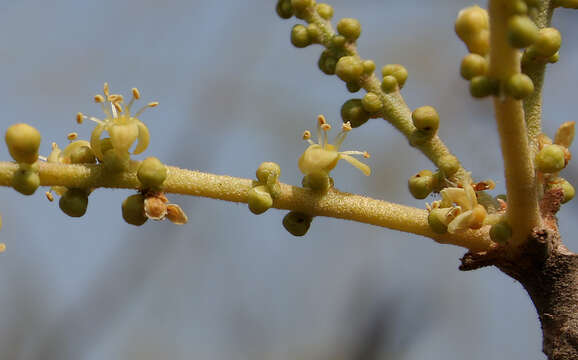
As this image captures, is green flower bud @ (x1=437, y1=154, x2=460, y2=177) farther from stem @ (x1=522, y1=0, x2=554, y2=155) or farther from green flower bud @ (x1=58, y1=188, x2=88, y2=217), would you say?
green flower bud @ (x1=58, y1=188, x2=88, y2=217)

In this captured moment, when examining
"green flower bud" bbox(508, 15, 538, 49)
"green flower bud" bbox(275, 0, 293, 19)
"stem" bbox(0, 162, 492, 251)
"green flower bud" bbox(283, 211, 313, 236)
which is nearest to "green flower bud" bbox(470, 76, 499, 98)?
"green flower bud" bbox(508, 15, 538, 49)

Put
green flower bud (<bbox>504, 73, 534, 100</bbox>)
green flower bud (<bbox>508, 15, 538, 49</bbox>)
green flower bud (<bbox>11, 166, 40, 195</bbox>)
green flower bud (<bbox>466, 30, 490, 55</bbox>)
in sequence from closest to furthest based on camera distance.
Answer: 1. green flower bud (<bbox>508, 15, 538, 49</bbox>)
2. green flower bud (<bbox>504, 73, 534, 100</bbox>)
3. green flower bud (<bbox>466, 30, 490, 55</bbox>)
4. green flower bud (<bbox>11, 166, 40, 195</bbox>)

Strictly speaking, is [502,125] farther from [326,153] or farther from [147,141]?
[147,141]

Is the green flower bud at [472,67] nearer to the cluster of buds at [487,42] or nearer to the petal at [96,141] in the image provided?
the cluster of buds at [487,42]

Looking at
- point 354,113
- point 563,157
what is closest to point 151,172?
point 354,113

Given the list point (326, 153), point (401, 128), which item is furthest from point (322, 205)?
point (401, 128)

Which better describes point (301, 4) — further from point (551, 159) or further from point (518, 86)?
point (518, 86)

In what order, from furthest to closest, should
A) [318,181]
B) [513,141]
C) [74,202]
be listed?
[318,181] < [74,202] < [513,141]
